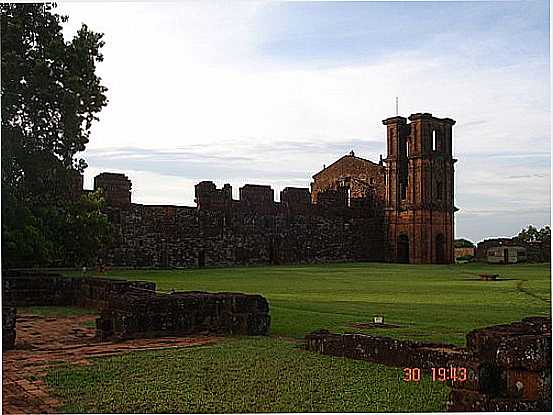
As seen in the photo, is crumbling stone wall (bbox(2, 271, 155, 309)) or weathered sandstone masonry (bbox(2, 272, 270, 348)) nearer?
weathered sandstone masonry (bbox(2, 272, 270, 348))

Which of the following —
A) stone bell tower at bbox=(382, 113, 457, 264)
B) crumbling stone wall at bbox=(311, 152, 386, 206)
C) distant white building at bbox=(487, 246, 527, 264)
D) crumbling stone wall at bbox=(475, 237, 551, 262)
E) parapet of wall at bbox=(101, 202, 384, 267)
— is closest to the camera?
parapet of wall at bbox=(101, 202, 384, 267)

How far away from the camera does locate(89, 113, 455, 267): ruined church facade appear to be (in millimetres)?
25516

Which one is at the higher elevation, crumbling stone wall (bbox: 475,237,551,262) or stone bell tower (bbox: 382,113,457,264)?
stone bell tower (bbox: 382,113,457,264)

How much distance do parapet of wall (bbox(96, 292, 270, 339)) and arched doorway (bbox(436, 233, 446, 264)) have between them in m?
25.1

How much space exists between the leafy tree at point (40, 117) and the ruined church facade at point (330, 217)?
13.0 metres

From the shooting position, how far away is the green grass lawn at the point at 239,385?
14.9 ft

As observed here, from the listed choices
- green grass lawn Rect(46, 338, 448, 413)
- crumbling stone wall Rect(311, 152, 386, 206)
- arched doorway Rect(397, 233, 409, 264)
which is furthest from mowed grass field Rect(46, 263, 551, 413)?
crumbling stone wall Rect(311, 152, 386, 206)

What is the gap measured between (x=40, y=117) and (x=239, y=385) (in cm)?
684

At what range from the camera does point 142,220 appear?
2502 cm

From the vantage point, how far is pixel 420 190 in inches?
1218

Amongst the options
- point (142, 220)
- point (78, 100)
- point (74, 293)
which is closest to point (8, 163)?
point (78, 100)

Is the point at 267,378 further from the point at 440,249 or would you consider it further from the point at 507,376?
the point at 440,249

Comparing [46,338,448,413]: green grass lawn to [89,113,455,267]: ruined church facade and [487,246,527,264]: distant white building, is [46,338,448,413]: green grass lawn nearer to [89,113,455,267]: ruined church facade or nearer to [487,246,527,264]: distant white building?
[89,113,455,267]: ruined church facade
